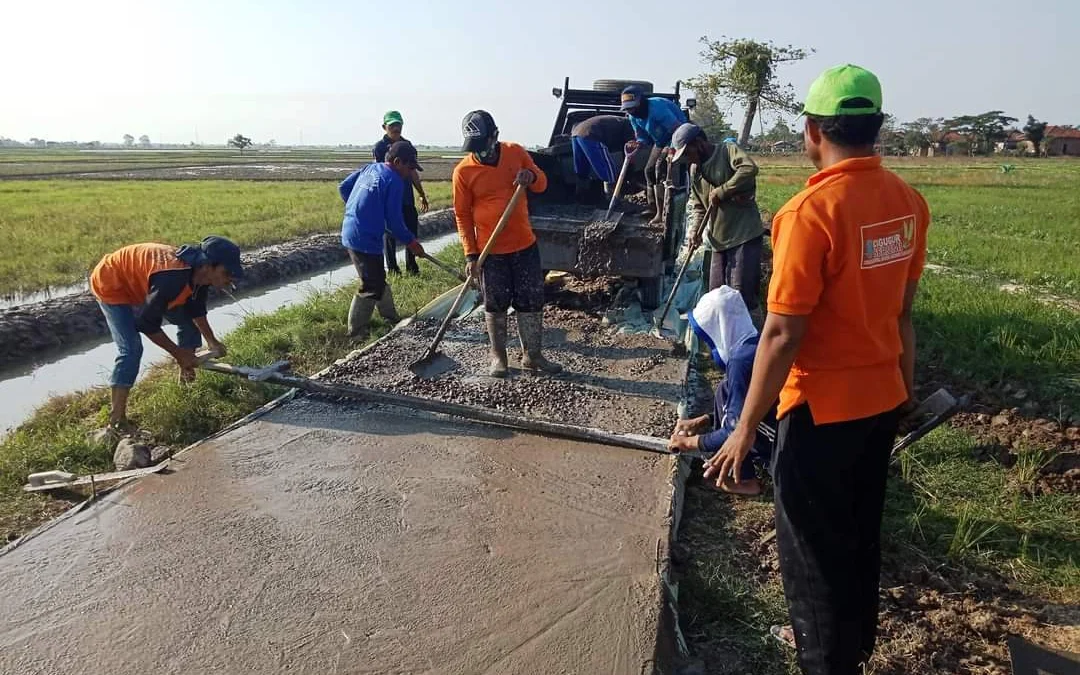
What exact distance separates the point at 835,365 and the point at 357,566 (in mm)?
1837

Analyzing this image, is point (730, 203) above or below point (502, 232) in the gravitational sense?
above

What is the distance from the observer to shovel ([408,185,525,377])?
432 cm

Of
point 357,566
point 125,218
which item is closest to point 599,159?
point 357,566

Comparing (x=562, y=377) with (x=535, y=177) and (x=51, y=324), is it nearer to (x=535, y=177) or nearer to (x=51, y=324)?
(x=535, y=177)

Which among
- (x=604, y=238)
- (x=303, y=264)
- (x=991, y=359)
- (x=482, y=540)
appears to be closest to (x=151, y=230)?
(x=303, y=264)

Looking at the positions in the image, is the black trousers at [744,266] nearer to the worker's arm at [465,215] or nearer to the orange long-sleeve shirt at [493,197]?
the orange long-sleeve shirt at [493,197]

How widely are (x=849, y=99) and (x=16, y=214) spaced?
16745 mm

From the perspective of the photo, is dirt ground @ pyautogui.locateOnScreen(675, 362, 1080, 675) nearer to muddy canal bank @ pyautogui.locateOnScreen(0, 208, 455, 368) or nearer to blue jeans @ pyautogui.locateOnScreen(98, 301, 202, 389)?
blue jeans @ pyautogui.locateOnScreen(98, 301, 202, 389)

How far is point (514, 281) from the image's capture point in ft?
15.1

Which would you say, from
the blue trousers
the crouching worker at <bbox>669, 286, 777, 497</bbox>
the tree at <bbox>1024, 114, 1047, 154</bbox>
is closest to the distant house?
the tree at <bbox>1024, 114, 1047, 154</bbox>

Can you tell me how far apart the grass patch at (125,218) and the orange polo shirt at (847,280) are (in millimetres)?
9510

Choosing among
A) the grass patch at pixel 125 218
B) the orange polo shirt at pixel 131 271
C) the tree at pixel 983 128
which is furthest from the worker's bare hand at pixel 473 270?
the tree at pixel 983 128

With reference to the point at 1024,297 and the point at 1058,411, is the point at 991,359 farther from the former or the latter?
the point at 1024,297

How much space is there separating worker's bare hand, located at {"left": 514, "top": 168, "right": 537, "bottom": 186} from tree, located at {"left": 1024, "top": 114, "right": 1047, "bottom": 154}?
56.4 meters
